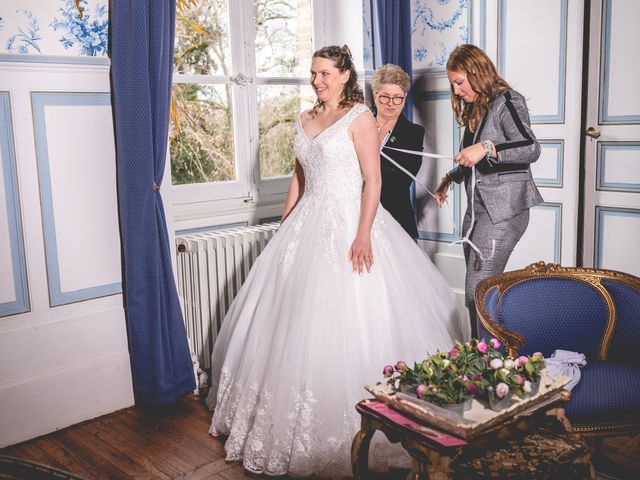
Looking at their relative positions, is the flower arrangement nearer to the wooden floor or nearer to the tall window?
the wooden floor

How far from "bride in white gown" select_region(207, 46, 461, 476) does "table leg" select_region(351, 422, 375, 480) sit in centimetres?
43

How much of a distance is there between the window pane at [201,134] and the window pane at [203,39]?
0.32 ft

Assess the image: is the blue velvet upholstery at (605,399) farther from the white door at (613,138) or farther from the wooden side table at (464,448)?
the white door at (613,138)

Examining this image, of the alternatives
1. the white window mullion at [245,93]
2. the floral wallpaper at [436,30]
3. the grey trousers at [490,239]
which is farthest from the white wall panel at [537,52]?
the white window mullion at [245,93]

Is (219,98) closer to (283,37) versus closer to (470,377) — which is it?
(283,37)

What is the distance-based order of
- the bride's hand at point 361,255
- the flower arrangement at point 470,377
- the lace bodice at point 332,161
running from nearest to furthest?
the flower arrangement at point 470,377, the bride's hand at point 361,255, the lace bodice at point 332,161

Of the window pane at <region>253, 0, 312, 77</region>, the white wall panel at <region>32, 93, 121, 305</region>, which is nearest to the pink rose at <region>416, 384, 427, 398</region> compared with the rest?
the white wall panel at <region>32, 93, 121, 305</region>

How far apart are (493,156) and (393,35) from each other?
1532 mm

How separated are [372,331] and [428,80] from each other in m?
2.01

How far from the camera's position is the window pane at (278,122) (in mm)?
3781

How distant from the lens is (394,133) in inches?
137

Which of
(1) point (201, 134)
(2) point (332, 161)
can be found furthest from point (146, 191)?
(2) point (332, 161)

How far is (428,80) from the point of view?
4.07m

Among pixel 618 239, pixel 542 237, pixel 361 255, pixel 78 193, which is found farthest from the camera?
pixel 542 237
